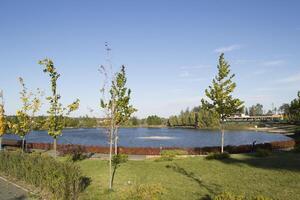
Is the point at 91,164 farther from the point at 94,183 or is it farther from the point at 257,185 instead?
the point at 257,185

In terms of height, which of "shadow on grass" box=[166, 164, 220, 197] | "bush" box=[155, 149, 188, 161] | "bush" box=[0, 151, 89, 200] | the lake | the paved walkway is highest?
"bush" box=[0, 151, 89, 200]

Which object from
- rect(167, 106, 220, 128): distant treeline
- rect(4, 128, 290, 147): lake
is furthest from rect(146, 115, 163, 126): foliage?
rect(4, 128, 290, 147): lake

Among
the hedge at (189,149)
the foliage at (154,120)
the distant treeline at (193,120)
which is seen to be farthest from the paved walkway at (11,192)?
the foliage at (154,120)

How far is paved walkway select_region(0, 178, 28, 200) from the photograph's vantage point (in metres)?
12.9

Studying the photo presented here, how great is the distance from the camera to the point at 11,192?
45.5 feet

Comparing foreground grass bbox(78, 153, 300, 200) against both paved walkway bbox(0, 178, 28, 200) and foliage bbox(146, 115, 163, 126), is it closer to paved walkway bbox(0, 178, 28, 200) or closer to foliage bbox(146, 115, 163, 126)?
paved walkway bbox(0, 178, 28, 200)

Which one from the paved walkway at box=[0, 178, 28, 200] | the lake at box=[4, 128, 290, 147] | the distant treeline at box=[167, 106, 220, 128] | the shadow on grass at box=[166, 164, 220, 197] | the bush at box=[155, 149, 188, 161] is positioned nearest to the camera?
the paved walkway at box=[0, 178, 28, 200]

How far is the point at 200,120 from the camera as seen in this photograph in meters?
141

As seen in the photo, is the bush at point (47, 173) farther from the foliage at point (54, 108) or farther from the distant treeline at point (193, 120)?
the distant treeline at point (193, 120)

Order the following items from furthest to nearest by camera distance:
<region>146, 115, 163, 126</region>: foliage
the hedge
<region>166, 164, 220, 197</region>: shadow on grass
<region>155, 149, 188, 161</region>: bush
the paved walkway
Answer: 1. <region>146, 115, 163, 126</region>: foliage
2. the hedge
3. <region>155, 149, 188, 161</region>: bush
4. <region>166, 164, 220, 197</region>: shadow on grass
5. the paved walkway

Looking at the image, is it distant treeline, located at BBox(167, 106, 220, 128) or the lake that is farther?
distant treeline, located at BBox(167, 106, 220, 128)

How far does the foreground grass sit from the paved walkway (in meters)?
2.67

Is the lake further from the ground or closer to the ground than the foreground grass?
closer to the ground

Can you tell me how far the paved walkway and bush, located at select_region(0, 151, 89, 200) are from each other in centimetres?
73
